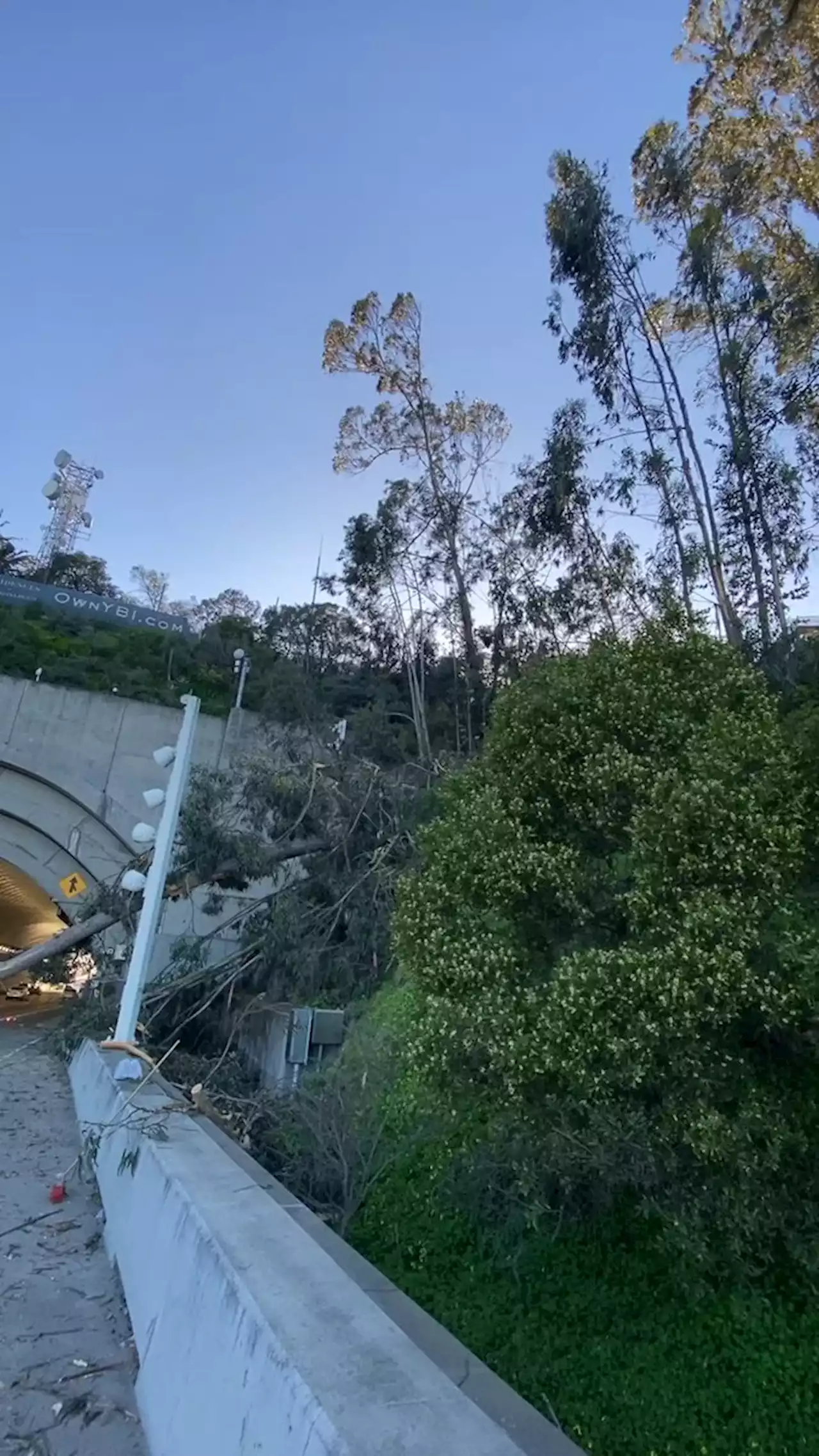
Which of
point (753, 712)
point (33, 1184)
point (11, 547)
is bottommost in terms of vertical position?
point (33, 1184)

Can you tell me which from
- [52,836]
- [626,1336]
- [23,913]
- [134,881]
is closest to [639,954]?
[626,1336]

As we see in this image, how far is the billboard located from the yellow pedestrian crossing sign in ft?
32.6

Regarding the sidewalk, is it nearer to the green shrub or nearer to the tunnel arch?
the green shrub

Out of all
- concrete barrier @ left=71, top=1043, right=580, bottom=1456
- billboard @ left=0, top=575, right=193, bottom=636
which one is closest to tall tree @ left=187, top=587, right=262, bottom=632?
billboard @ left=0, top=575, right=193, bottom=636

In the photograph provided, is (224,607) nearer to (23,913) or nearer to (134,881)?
(23,913)

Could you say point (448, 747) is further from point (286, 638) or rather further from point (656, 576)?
point (286, 638)

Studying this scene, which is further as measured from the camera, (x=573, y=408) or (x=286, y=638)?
(x=286, y=638)

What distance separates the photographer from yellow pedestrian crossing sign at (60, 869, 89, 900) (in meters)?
11.5

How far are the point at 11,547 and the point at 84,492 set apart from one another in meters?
8.18

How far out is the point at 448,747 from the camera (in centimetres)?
1442

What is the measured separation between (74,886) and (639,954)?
9786 millimetres

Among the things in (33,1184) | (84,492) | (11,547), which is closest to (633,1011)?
(33,1184)

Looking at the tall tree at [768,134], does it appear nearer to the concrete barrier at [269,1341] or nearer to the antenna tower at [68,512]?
the concrete barrier at [269,1341]

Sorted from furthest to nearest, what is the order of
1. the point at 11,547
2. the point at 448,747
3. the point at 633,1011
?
the point at 11,547
the point at 448,747
the point at 633,1011
